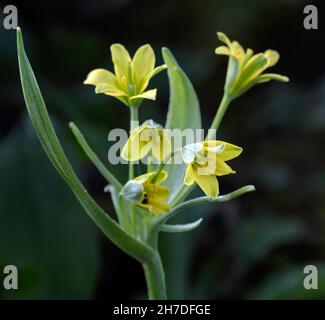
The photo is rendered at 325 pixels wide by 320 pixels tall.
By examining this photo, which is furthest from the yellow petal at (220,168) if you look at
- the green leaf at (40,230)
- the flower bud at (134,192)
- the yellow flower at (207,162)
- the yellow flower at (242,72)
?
the green leaf at (40,230)

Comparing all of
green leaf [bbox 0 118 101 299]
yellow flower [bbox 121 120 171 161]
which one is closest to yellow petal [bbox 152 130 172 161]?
yellow flower [bbox 121 120 171 161]

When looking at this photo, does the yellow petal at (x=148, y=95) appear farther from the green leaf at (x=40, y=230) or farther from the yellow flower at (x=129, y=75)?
the green leaf at (x=40, y=230)

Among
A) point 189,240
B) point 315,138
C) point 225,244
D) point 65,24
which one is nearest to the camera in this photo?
point 189,240

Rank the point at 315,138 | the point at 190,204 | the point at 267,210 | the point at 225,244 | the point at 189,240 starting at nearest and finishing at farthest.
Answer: the point at 190,204
the point at 189,240
the point at 225,244
the point at 267,210
the point at 315,138

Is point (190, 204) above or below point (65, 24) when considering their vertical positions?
below

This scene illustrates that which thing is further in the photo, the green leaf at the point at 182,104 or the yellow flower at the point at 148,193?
the green leaf at the point at 182,104

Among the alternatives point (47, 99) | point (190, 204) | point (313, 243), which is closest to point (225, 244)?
point (313, 243)

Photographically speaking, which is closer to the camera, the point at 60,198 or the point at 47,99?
the point at 60,198

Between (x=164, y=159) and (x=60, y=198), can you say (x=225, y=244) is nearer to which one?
(x=60, y=198)
